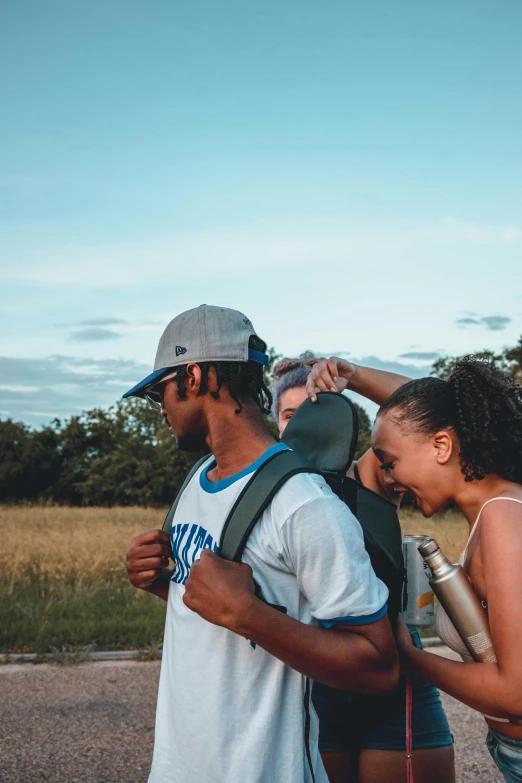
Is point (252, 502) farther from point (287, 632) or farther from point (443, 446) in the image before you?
point (443, 446)

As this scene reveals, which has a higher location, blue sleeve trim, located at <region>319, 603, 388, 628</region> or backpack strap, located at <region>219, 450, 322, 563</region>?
backpack strap, located at <region>219, 450, 322, 563</region>

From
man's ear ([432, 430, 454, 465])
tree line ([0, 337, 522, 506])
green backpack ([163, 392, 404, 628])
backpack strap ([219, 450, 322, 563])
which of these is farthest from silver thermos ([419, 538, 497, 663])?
tree line ([0, 337, 522, 506])

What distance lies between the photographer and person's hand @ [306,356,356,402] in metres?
2.54

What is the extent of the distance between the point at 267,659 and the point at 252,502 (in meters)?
0.40

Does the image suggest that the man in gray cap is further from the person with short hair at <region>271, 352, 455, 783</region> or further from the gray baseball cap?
the person with short hair at <region>271, 352, 455, 783</region>

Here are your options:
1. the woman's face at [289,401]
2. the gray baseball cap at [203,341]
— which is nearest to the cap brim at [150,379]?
the gray baseball cap at [203,341]

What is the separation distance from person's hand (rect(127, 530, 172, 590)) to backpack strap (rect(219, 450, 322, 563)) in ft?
1.37

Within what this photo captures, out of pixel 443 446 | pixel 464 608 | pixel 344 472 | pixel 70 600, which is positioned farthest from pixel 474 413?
pixel 70 600

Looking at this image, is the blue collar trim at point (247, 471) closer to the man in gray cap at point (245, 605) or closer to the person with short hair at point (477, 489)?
the man in gray cap at point (245, 605)

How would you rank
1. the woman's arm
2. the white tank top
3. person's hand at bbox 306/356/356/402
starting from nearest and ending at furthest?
the woman's arm
the white tank top
person's hand at bbox 306/356/356/402

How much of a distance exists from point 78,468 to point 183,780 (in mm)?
40254

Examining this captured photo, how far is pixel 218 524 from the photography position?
6.39 feet

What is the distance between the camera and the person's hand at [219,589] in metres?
1.70

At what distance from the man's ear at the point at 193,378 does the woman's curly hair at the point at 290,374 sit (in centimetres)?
137
